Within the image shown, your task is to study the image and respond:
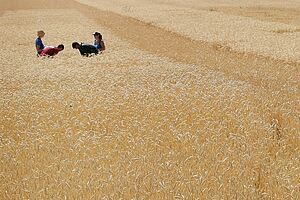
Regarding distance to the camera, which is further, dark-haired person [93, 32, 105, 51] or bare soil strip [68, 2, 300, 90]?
dark-haired person [93, 32, 105, 51]

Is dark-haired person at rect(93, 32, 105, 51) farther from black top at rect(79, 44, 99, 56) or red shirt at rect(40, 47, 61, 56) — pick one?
red shirt at rect(40, 47, 61, 56)

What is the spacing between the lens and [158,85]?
8438 millimetres

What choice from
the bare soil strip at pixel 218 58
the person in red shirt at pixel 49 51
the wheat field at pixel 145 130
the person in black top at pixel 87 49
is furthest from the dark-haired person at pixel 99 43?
the bare soil strip at pixel 218 58

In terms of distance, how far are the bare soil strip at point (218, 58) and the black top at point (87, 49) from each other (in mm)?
2420

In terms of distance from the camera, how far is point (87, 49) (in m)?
13.4

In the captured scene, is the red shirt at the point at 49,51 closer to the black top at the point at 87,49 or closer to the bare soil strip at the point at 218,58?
the black top at the point at 87,49

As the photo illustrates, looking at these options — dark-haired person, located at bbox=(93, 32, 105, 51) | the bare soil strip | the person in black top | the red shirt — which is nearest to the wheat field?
the bare soil strip

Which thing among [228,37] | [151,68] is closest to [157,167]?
[151,68]

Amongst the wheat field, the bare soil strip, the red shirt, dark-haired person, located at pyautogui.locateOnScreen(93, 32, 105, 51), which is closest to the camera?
the wheat field

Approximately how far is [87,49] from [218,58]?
4477 mm

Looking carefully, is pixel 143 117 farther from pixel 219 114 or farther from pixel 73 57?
pixel 73 57

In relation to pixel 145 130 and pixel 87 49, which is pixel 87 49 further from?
pixel 145 130

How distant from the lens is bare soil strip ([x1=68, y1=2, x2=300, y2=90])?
10.5 m

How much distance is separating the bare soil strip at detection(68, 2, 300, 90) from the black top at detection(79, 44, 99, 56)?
2420mm
